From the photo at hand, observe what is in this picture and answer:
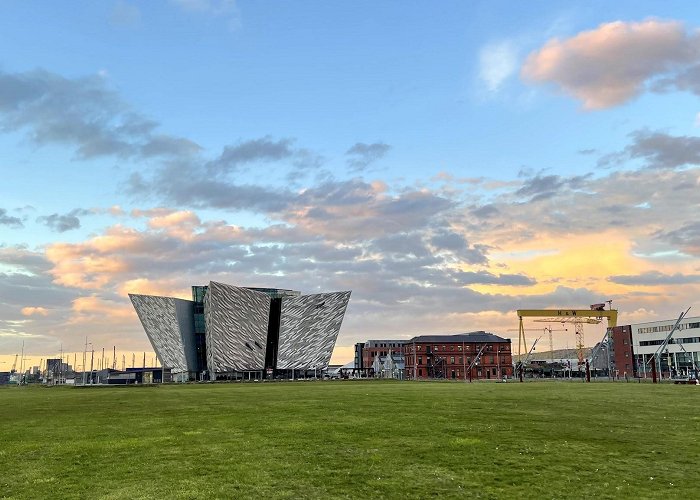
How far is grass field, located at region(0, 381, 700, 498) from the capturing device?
15.0m

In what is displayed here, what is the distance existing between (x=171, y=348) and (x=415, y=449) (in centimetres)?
15250

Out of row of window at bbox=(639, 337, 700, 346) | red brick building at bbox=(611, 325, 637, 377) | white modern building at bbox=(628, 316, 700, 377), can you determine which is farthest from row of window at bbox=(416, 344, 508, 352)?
row of window at bbox=(639, 337, 700, 346)

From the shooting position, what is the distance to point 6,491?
599 inches

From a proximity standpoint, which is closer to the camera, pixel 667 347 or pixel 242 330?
pixel 667 347

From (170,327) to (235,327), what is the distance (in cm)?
1957

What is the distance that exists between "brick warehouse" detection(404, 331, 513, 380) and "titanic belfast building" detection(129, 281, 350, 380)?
27.5 meters

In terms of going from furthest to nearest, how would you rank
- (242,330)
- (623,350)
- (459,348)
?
(459,348), (242,330), (623,350)

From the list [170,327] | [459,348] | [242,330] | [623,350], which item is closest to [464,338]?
[459,348]

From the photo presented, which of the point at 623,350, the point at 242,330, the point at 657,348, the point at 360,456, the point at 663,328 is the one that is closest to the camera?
the point at 360,456

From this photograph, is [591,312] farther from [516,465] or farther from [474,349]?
[516,465]

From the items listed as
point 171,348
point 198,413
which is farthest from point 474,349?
point 198,413

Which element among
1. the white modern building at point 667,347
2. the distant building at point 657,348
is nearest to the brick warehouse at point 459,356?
the distant building at point 657,348

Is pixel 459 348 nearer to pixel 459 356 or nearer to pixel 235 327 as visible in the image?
pixel 459 356

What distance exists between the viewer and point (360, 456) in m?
18.7
